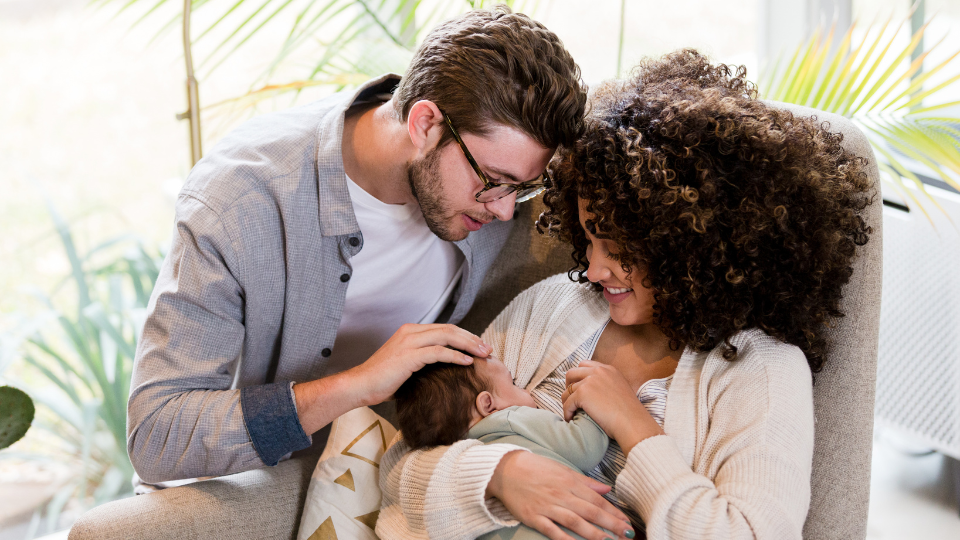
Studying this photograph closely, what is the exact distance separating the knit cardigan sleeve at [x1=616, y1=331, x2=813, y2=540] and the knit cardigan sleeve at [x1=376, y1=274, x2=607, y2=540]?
9.8 inches

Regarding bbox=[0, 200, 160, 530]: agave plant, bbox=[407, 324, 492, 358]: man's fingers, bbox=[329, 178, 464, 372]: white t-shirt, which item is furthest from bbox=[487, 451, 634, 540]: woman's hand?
bbox=[0, 200, 160, 530]: agave plant

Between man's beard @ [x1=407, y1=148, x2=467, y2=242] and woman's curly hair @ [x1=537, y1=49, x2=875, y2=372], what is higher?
woman's curly hair @ [x1=537, y1=49, x2=875, y2=372]

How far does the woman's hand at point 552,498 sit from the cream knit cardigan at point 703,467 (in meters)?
0.03

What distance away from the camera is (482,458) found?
1.26m

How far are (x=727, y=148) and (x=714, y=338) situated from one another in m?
0.35

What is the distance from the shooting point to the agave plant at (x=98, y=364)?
2268 millimetres

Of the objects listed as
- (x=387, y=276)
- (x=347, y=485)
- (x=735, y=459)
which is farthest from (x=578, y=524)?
(x=387, y=276)

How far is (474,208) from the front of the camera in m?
1.50

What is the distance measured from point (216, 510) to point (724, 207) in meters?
1.08

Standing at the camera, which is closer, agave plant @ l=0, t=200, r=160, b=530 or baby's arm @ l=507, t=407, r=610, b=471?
baby's arm @ l=507, t=407, r=610, b=471

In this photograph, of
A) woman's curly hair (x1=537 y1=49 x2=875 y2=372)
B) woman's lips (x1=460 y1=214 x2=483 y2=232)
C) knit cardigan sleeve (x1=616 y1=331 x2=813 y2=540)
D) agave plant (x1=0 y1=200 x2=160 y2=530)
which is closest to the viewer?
knit cardigan sleeve (x1=616 y1=331 x2=813 y2=540)

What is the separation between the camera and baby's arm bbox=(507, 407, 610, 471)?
1293 millimetres

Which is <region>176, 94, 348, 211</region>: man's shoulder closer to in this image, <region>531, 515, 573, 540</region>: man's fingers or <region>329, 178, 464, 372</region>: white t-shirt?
<region>329, 178, 464, 372</region>: white t-shirt

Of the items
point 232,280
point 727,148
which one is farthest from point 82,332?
point 727,148
